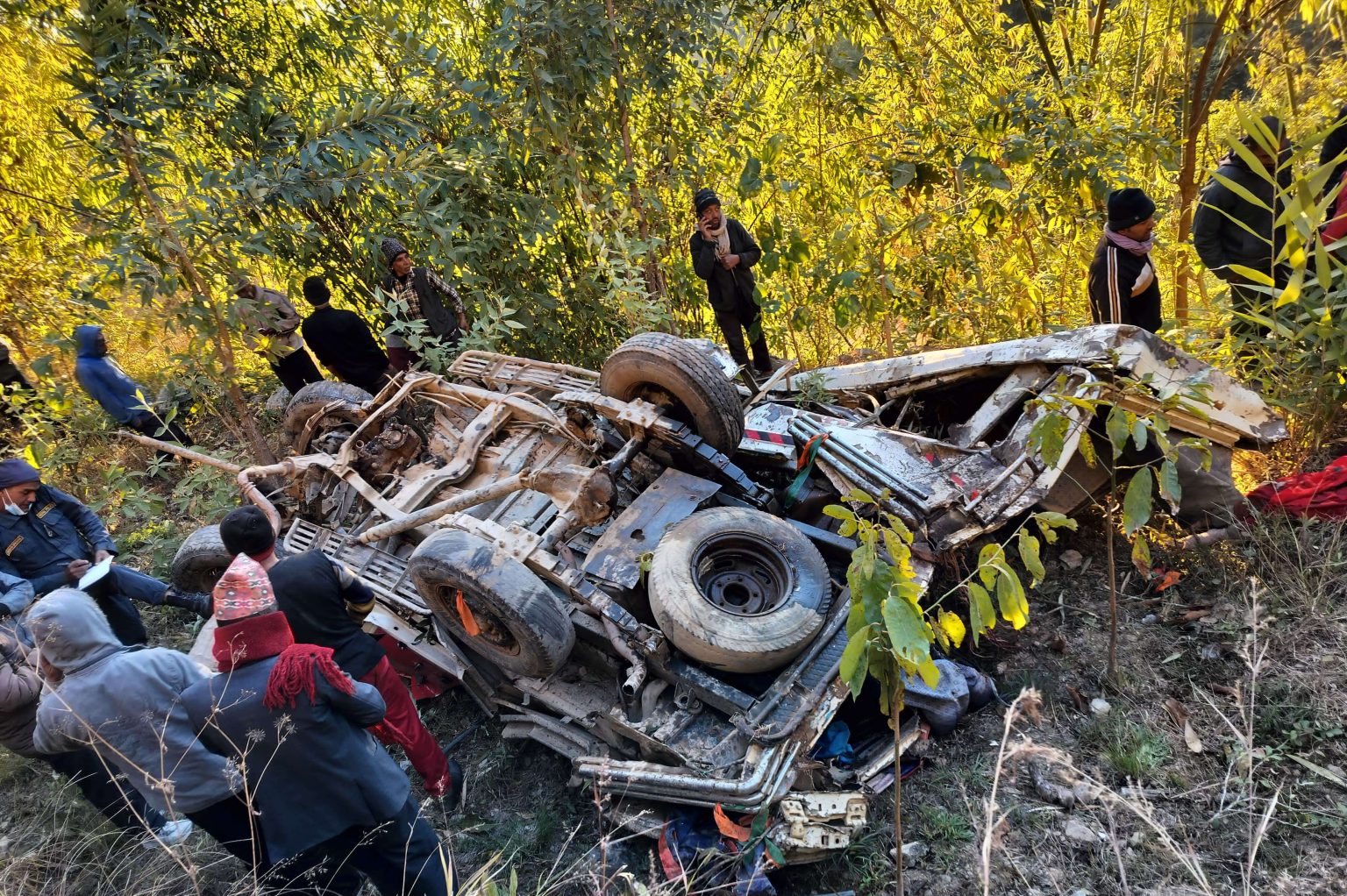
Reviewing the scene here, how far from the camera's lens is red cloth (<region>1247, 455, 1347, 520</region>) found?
339cm

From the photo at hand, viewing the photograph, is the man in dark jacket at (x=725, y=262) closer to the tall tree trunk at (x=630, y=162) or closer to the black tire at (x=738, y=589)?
the tall tree trunk at (x=630, y=162)

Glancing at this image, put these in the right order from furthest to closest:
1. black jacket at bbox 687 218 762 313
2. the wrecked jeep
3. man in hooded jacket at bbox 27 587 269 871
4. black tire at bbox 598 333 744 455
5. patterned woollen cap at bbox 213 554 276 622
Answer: black jacket at bbox 687 218 762 313 → black tire at bbox 598 333 744 455 → the wrecked jeep → man in hooded jacket at bbox 27 587 269 871 → patterned woollen cap at bbox 213 554 276 622

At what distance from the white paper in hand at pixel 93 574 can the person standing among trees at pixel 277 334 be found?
5.22ft

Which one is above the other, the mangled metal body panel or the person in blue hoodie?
the person in blue hoodie

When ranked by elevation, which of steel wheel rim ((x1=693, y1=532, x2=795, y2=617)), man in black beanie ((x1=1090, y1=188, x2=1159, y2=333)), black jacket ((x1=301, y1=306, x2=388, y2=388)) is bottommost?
steel wheel rim ((x1=693, y1=532, x2=795, y2=617))

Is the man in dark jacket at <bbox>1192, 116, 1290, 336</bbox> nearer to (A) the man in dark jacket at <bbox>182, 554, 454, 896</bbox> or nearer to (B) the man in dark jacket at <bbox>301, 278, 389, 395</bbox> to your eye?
(A) the man in dark jacket at <bbox>182, 554, 454, 896</bbox>

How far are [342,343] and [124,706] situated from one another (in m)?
4.00

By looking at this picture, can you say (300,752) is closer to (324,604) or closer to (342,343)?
(324,604)

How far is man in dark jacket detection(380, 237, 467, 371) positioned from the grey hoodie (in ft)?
11.4

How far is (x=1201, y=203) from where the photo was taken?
4207 millimetres

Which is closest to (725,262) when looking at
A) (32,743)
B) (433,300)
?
(433,300)

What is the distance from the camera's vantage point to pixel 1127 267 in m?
4.03

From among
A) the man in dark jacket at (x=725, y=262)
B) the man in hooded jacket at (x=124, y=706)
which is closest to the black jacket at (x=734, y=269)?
the man in dark jacket at (x=725, y=262)

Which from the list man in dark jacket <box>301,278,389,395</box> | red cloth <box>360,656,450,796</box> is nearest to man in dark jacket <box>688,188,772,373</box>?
man in dark jacket <box>301,278,389,395</box>
